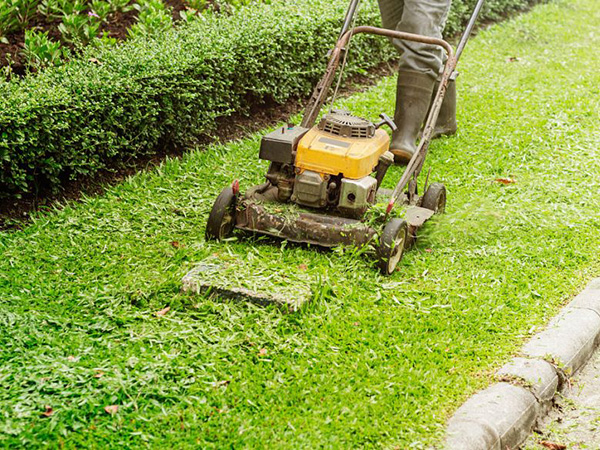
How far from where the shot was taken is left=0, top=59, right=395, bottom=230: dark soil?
4.47 metres

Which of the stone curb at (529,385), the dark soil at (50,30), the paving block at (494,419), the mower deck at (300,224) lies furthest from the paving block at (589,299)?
the dark soil at (50,30)

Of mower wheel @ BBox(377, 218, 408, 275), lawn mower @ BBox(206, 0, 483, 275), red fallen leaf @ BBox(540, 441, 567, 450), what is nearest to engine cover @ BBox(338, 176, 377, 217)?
lawn mower @ BBox(206, 0, 483, 275)

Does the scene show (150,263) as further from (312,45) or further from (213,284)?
(312,45)

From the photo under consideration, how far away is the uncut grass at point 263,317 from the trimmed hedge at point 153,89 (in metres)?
0.24

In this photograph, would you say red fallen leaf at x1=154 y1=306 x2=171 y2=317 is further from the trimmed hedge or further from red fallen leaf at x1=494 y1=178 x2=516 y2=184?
red fallen leaf at x1=494 y1=178 x2=516 y2=184

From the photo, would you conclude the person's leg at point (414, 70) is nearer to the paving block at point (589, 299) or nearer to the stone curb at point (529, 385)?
the paving block at point (589, 299)

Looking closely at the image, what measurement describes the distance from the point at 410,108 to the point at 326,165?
126cm

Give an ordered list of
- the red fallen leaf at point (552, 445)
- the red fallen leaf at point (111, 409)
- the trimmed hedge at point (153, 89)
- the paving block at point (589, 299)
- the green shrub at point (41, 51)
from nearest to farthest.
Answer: the red fallen leaf at point (111, 409) < the red fallen leaf at point (552, 445) < the paving block at point (589, 299) < the trimmed hedge at point (153, 89) < the green shrub at point (41, 51)

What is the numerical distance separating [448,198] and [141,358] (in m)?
2.48

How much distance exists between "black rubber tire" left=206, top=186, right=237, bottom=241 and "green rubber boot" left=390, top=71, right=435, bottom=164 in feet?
4.21

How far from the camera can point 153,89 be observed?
4902mm

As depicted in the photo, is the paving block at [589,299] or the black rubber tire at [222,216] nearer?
the paving block at [589,299]

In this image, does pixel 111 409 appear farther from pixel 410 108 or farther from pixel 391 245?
pixel 410 108

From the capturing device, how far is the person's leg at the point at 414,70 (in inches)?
195
